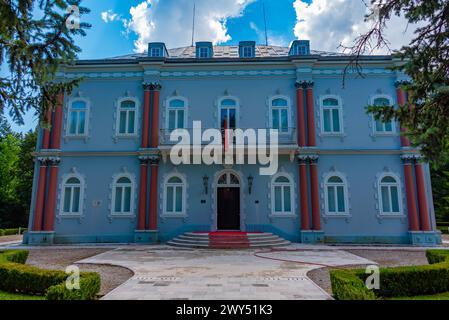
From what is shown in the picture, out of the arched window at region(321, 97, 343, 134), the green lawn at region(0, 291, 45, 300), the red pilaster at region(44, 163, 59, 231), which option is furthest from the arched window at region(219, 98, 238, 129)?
the green lawn at region(0, 291, 45, 300)

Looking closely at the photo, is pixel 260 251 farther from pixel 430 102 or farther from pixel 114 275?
pixel 430 102

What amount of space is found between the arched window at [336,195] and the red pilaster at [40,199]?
604 inches

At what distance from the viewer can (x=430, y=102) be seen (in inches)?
266

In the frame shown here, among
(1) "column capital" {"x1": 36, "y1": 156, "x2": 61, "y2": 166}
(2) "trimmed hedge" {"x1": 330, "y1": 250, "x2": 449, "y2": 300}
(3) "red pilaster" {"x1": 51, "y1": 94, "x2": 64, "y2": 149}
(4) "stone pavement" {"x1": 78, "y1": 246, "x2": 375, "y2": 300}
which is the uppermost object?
(3) "red pilaster" {"x1": 51, "y1": 94, "x2": 64, "y2": 149}

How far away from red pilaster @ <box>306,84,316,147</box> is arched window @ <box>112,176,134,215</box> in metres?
10.2

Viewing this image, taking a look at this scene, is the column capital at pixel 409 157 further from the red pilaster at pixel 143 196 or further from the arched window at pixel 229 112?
the red pilaster at pixel 143 196

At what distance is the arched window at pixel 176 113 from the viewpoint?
17875 mm

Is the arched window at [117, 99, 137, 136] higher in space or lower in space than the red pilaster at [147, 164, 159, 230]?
higher

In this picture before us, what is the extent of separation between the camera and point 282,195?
56.2 feet

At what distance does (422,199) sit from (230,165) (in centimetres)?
1030

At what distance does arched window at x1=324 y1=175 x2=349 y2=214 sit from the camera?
16875 millimetres

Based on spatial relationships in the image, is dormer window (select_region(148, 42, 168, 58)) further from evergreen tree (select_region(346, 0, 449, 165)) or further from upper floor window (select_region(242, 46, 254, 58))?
evergreen tree (select_region(346, 0, 449, 165))

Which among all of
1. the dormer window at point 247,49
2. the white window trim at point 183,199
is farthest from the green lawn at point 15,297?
the dormer window at point 247,49
